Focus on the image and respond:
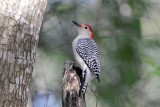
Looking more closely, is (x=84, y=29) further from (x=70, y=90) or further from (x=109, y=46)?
(x=70, y=90)

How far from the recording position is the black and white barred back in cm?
464

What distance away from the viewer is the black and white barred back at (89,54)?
183 inches

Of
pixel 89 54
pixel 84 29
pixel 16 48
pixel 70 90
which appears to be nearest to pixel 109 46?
pixel 84 29

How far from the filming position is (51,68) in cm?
654

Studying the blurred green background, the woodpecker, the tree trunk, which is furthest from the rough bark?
the blurred green background

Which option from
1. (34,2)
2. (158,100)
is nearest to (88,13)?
(158,100)

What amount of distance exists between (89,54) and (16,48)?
231 cm

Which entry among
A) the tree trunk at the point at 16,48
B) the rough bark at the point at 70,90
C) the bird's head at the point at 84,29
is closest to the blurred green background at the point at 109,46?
the bird's head at the point at 84,29

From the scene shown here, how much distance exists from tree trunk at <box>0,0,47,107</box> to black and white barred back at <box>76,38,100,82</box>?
186 centimetres

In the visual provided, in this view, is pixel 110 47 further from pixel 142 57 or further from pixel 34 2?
pixel 34 2

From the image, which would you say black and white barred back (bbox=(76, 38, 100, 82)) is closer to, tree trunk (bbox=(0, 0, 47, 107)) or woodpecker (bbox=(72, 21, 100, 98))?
woodpecker (bbox=(72, 21, 100, 98))

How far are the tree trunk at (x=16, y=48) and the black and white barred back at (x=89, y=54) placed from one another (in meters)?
1.86

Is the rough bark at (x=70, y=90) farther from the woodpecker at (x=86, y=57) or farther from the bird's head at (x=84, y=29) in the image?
the bird's head at (x=84, y=29)

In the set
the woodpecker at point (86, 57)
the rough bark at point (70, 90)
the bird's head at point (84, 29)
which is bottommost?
the rough bark at point (70, 90)
